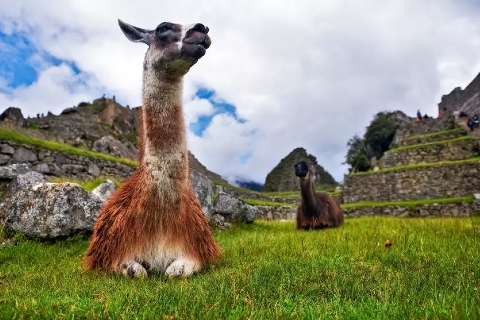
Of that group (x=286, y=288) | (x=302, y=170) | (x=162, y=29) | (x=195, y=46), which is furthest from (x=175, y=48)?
(x=302, y=170)

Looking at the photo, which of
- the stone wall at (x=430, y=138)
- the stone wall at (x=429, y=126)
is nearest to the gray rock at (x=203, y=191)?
the stone wall at (x=430, y=138)

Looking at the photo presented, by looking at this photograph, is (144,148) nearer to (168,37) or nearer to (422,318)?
(168,37)

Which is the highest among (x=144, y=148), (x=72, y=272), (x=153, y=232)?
(x=144, y=148)

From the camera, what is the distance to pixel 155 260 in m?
3.26

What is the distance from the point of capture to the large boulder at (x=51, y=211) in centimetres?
534

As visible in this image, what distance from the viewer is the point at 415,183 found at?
76.0 ft

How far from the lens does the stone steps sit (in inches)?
1012

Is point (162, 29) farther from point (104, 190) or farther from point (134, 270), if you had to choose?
point (104, 190)

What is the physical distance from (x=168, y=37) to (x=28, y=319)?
251 cm

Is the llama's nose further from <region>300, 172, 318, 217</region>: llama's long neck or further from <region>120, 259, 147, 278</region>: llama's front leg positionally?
<region>300, 172, 318, 217</region>: llama's long neck

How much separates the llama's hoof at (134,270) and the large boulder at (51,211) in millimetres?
2714

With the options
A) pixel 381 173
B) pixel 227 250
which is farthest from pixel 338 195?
pixel 227 250

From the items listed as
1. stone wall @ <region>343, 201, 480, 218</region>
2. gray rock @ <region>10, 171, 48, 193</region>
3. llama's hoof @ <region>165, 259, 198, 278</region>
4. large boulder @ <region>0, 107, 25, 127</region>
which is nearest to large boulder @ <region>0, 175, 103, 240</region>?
gray rock @ <region>10, 171, 48, 193</region>

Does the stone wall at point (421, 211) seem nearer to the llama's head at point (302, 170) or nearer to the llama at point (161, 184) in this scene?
the llama's head at point (302, 170)
